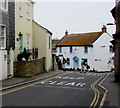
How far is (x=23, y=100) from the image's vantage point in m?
11.5

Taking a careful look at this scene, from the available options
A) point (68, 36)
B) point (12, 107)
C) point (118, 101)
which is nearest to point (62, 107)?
point (12, 107)

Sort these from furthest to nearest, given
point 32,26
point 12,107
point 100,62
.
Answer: point 100,62, point 32,26, point 12,107

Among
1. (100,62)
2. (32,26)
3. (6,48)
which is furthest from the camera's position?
(100,62)

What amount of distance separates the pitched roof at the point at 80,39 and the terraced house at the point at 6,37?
31.1 m

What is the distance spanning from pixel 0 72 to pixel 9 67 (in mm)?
2380

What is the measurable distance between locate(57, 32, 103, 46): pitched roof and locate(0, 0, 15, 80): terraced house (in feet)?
102

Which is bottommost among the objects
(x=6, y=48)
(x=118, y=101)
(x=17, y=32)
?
(x=118, y=101)

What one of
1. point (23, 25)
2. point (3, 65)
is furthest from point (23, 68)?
point (23, 25)

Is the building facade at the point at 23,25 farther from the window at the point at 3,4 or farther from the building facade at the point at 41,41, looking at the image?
the window at the point at 3,4

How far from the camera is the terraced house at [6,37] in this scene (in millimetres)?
19906

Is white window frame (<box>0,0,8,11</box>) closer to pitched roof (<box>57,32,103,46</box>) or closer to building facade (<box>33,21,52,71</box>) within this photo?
building facade (<box>33,21,52,71</box>)

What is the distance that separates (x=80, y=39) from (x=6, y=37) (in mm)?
36852

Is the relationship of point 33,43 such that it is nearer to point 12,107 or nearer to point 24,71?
point 24,71

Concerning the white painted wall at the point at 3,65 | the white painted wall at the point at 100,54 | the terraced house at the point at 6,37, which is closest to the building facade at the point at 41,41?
the terraced house at the point at 6,37
